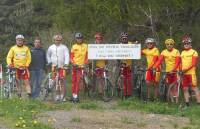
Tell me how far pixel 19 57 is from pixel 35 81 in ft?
3.22

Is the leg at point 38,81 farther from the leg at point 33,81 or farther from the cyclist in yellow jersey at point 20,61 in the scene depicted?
the cyclist in yellow jersey at point 20,61

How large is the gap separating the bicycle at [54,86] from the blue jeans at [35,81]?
221 millimetres

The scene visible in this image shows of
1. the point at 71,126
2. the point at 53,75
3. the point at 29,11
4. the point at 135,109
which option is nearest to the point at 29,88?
the point at 53,75

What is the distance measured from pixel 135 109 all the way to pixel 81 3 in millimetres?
6093

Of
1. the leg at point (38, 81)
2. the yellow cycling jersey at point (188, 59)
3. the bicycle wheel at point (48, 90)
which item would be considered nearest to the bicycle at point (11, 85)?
the leg at point (38, 81)

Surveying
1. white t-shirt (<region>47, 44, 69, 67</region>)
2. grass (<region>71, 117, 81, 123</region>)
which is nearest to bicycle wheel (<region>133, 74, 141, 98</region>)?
white t-shirt (<region>47, 44, 69, 67</region>)

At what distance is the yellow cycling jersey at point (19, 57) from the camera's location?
768 inches

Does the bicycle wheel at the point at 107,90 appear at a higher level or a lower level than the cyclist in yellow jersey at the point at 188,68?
lower

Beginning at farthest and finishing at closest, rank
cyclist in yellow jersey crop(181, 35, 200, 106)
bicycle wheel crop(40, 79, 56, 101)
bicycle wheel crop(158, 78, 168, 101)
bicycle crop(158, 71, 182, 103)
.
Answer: bicycle wheel crop(40, 79, 56, 101) → bicycle wheel crop(158, 78, 168, 101) → bicycle crop(158, 71, 182, 103) → cyclist in yellow jersey crop(181, 35, 200, 106)

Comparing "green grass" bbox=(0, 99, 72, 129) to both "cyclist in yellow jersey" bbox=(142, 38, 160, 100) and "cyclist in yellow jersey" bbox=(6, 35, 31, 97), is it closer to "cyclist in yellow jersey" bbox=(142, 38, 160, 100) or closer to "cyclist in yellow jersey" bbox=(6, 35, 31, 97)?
"cyclist in yellow jersey" bbox=(6, 35, 31, 97)

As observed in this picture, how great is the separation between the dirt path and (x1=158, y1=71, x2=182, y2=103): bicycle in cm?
218

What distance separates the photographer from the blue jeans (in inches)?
784

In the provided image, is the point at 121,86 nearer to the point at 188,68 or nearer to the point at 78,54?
the point at 78,54

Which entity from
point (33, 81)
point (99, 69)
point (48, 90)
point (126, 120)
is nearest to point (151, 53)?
point (99, 69)
